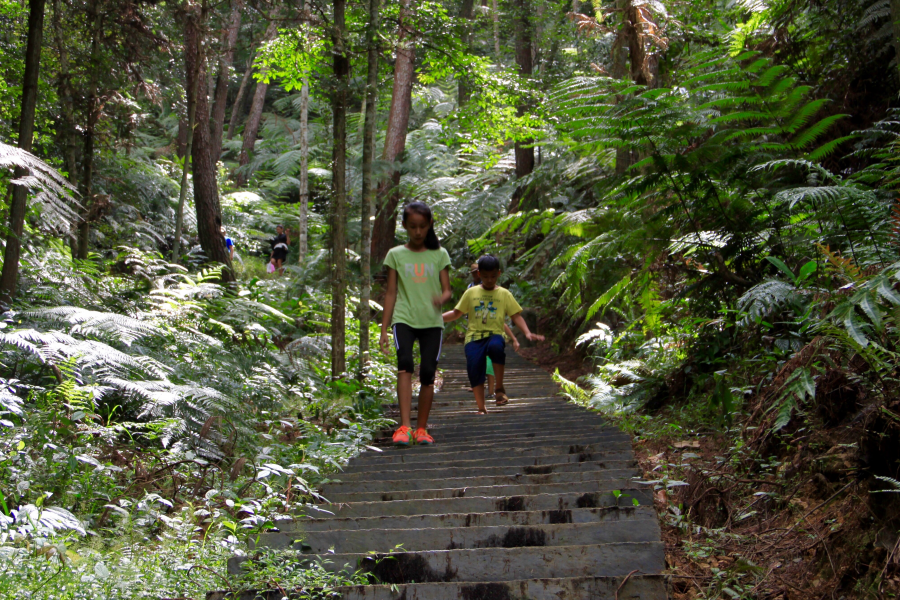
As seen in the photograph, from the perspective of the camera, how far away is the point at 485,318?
719cm

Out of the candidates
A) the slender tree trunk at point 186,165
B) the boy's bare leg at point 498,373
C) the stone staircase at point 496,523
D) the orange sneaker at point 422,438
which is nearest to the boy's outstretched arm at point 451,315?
the boy's bare leg at point 498,373

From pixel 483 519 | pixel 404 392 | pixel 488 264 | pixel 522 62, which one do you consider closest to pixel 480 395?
pixel 488 264

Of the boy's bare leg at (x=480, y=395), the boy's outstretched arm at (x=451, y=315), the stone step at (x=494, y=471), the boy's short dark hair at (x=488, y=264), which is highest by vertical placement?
the boy's short dark hair at (x=488, y=264)

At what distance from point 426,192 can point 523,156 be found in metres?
2.90

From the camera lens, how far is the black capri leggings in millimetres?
5328

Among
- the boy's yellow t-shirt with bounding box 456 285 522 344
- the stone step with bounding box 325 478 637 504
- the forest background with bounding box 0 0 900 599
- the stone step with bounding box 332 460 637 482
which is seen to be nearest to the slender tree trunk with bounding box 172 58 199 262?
the forest background with bounding box 0 0 900 599

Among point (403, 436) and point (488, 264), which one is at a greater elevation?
point (488, 264)

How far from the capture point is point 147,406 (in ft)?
15.4

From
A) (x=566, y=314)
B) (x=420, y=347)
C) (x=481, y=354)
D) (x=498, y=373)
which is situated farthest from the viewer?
(x=566, y=314)

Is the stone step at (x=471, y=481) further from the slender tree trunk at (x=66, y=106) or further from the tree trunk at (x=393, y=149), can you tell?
the tree trunk at (x=393, y=149)

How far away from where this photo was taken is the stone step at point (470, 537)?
116 inches

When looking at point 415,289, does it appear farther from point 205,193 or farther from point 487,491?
point 205,193

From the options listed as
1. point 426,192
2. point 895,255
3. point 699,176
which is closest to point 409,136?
point 426,192

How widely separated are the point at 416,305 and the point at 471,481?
5.76ft
